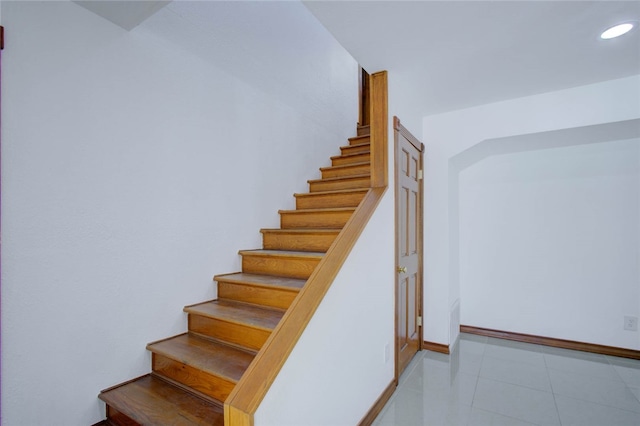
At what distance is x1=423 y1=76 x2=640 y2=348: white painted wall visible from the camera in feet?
8.18

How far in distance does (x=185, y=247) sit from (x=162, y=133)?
758mm

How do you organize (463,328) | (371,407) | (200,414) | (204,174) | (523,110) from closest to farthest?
(200,414)
(371,407)
(204,174)
(523,110)
(463,328)

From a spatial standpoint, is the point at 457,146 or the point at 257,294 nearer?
the point at 257,294

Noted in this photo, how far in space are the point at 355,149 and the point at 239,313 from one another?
2320 millimetres

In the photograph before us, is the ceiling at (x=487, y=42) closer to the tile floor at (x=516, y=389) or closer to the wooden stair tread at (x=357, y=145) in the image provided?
the wooden stair tread at (x=357, y=145)

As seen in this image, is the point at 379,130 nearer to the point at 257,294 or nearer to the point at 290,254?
the point at 290,254

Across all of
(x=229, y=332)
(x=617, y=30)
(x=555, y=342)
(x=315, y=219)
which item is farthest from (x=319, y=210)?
(x=555, y=342)

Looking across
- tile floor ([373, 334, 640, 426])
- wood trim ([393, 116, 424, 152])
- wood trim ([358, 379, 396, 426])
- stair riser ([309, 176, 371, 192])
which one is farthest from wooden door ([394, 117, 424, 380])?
stair riser ([309, 176, 371, 192])

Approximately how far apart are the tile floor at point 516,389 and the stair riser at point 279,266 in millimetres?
1072

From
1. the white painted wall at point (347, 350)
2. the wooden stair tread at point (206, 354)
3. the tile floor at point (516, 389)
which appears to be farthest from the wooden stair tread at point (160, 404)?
the tile floor at point (516, 389)

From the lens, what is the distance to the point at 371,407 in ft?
6.24

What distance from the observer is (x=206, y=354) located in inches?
67.0

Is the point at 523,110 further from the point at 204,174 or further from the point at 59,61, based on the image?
the point at 59,61

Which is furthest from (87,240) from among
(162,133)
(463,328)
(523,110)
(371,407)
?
(463,328)
